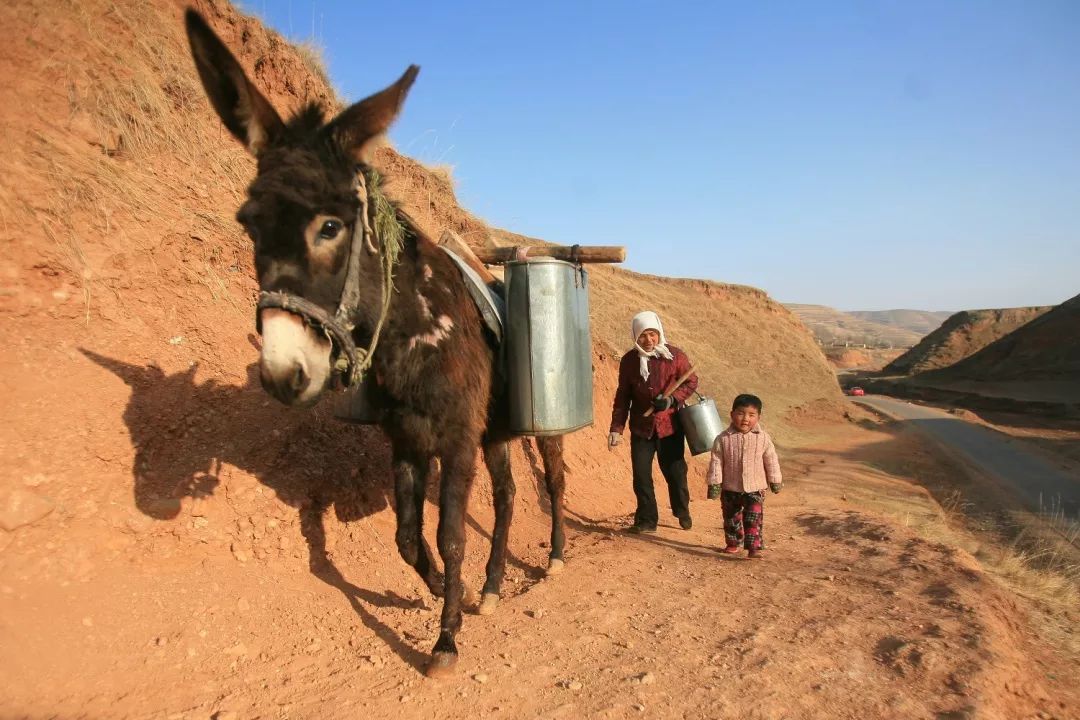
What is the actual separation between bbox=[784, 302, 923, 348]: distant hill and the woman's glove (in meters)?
98.9

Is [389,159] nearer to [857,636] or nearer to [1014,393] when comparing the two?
[857,636]

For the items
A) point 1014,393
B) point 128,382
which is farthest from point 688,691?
point 1014,393

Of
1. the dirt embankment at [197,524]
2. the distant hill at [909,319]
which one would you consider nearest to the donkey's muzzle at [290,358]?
the dirt embankment at [197,524]

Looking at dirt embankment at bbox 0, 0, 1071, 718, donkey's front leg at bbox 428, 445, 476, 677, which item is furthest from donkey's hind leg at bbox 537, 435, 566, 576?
donkey's front leg at bbox 428, 445, 476, 677

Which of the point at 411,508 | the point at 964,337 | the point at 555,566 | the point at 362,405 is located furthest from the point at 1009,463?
the point at 964,337

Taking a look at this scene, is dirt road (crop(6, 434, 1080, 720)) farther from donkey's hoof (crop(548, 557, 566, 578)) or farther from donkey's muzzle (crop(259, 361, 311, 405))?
donkey's muzzle (crop(259, 361, 311, 405))

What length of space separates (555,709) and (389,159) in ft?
28.9

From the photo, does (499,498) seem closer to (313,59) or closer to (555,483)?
(555,483)

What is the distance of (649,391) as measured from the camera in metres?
5.88

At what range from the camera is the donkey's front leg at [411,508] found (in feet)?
11.4

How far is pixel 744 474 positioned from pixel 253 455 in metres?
3.86

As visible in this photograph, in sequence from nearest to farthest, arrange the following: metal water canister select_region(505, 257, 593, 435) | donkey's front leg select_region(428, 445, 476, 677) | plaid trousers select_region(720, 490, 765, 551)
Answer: donkey's front leg select_region(428, 445, 476, 677), metal water canister select_region(505, 257, 593, 435), plaid trousers select_region(720, 490, 765, 551)

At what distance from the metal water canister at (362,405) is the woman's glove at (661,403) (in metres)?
3.12

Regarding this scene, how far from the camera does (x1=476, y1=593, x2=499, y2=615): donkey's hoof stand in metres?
3.74
